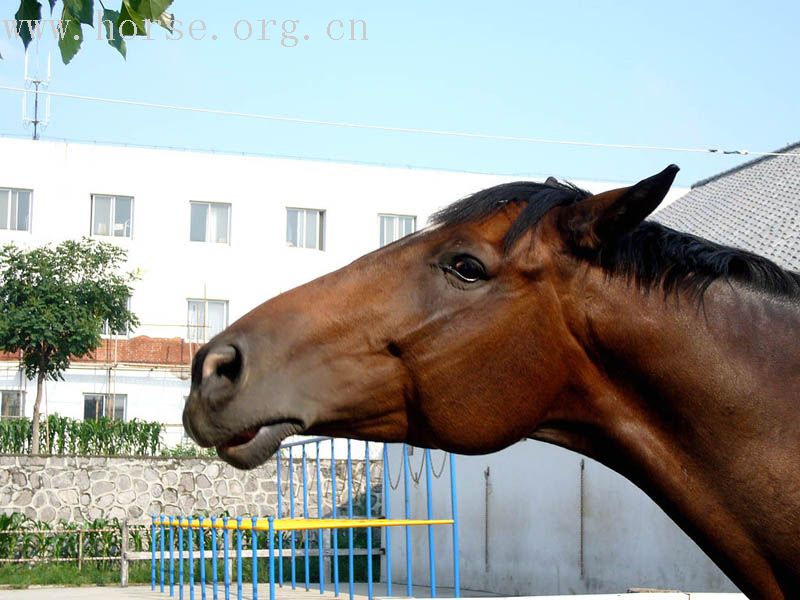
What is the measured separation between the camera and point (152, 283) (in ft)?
91.2

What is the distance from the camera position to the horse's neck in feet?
7.25

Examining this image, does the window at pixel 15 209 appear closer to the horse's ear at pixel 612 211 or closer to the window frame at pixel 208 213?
the window frame at pixel 208 213

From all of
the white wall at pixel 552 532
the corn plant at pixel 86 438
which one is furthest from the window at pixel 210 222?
the white wall at pixel 552 532

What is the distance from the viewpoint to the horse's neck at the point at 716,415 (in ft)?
7.25

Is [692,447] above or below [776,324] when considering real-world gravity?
below

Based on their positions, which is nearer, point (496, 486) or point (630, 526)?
point (630, 526)

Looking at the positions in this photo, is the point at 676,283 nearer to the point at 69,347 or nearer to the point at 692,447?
the point at 692,447

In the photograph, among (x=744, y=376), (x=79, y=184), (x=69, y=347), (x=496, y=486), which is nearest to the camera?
(x=744, y=376)

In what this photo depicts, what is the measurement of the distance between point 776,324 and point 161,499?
55.7ft

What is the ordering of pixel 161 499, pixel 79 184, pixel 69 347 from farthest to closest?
pixel 79 184
pixel 69 347
pixel 161 499

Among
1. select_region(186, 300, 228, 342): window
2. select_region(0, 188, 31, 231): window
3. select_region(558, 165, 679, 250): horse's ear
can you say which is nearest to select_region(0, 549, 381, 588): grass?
select_region(186, 300, 228, 342): window

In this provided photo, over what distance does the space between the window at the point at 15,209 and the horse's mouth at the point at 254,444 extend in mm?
26118

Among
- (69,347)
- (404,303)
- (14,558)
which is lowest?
(14,558)

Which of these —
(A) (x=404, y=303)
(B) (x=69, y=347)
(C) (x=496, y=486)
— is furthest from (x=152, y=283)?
(A) (x=404, y=303)
